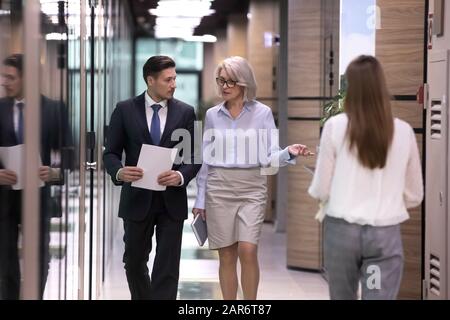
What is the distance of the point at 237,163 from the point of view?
19.0 ft

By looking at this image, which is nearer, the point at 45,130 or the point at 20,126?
the point at 20,126

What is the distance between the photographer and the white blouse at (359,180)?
4164 mm

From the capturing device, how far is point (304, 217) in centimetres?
905

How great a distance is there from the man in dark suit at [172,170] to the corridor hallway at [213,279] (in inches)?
60.8

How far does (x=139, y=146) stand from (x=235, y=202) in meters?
0.69

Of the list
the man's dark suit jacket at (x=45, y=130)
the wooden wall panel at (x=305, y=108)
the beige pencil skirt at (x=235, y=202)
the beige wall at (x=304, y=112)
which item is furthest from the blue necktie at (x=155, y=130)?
the wooden wall panel at (x=305, y=108)

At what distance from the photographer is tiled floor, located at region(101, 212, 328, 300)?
7652mm

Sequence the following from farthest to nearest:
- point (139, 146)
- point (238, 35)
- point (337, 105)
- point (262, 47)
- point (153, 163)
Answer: point (238, 35) < point (262, 47) < point (337, 105) < point (139, 146) < point (153, 163)

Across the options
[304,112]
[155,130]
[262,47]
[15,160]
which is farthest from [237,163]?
[262,47]

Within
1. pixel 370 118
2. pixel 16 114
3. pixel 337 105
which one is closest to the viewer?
pixel 16 114

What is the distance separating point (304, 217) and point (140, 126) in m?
3.67

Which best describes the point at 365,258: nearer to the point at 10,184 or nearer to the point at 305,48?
the point at 10,184

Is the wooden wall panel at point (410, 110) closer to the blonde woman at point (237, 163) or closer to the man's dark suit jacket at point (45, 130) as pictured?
the blonde woman at point (237, 163)
